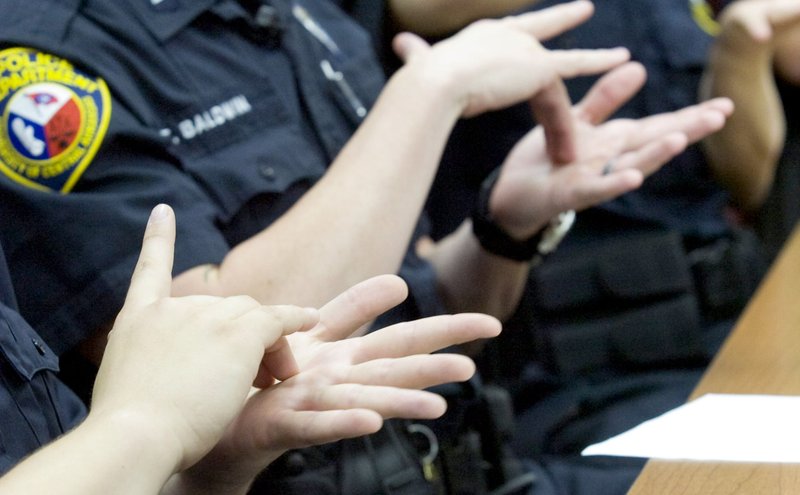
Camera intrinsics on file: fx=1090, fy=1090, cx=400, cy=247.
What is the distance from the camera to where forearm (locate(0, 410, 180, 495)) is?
0.53 metres

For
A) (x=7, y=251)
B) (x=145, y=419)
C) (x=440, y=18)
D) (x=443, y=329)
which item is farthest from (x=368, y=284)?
(x=440, y=18)

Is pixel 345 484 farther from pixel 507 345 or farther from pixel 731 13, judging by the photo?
pixel 731 13

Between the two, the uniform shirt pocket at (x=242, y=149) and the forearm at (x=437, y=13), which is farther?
the forearm at (x=437, y=13)

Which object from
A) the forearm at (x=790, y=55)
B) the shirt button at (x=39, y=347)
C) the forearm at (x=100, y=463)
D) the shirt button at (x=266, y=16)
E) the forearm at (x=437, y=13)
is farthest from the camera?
the forearm at (x=790, y=55)

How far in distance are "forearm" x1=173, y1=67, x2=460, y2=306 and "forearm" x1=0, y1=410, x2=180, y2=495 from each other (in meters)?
0.36

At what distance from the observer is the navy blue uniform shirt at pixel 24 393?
0.72 m

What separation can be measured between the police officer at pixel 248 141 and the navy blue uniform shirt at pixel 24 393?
0.33ft

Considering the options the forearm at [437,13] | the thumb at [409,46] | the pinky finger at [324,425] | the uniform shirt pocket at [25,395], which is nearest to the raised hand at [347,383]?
the pinky finger at [324,425]

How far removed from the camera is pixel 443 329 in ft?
2.26

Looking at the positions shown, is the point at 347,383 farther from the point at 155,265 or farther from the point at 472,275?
the point at 472,275

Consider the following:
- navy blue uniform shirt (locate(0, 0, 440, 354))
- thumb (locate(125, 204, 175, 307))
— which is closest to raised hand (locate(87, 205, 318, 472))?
thumb (locate(125, 204, 175, 307))

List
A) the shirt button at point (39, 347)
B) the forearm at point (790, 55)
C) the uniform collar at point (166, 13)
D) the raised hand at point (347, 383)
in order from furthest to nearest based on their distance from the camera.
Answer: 1. the forearm at point (790, 55)
2. the uniform collar at point (166, 13)
3. the shirt button at point (39, 347)
4. the raised hand at point (347, 383)

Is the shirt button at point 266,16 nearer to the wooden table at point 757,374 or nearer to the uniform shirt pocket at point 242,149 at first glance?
the uniform shirt pocket at point 242,149

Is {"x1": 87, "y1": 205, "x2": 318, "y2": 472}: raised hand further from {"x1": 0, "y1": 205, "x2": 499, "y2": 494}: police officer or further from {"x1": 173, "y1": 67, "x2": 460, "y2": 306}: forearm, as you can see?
{"x1": 173, "y1": 67, "x2": 460, "y2": 306}: forearm
